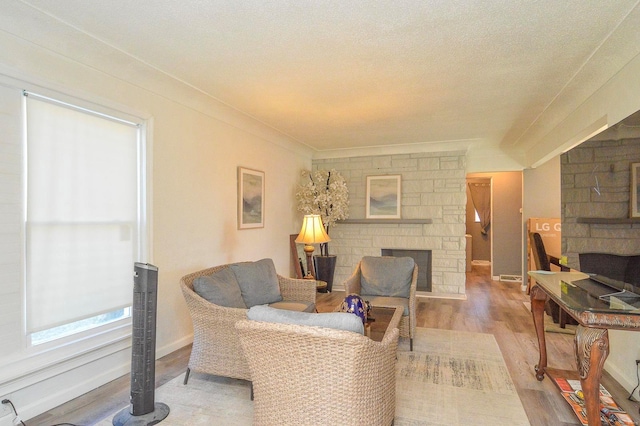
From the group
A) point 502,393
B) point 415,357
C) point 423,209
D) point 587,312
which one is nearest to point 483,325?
point 415,357

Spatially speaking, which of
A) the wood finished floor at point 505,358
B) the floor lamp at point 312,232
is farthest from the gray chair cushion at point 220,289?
the floor lamp at point 312,232

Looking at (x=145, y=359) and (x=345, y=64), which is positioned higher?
(x=345, y=64)

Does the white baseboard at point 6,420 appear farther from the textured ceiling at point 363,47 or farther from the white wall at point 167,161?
the textured ceiling at point 363,47

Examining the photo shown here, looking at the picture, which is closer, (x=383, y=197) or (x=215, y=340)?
(x=215, y=340)

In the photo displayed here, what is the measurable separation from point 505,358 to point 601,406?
Answer: 0.95m

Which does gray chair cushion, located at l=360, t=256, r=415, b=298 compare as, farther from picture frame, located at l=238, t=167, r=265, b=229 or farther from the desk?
the desk

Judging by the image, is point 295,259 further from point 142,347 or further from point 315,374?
point 315,374

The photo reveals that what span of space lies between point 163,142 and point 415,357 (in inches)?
117

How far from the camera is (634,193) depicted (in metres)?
1.77

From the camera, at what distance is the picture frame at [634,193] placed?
1.74m

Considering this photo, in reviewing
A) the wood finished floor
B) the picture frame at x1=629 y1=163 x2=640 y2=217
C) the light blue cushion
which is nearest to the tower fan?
the wood finished floor

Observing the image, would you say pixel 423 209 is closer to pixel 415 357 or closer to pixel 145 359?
pixel 415 357

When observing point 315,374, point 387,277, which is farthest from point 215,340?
point 387,277

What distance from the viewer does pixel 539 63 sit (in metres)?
2.72
